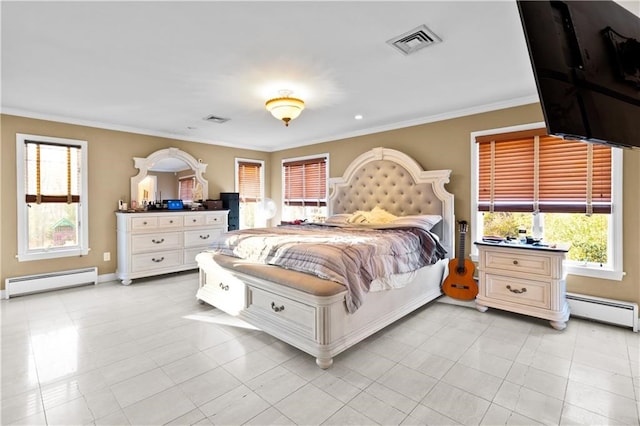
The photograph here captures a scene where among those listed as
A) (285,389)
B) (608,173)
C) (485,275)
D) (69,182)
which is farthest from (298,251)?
(69,182)

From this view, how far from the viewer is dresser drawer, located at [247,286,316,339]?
230 centimetres

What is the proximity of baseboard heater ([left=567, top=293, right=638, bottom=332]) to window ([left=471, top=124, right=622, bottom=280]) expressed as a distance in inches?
9.7

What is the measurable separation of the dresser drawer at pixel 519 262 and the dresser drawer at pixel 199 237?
165 inches

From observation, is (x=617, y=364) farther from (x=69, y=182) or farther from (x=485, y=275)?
(x=69, y=182)

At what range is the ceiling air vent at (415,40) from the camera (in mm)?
2087

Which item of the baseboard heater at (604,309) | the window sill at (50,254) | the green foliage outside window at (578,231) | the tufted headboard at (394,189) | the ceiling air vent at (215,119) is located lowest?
the baseboard heater at (604,309)

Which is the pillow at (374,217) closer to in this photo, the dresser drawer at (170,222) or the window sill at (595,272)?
the window sill at (595,272)

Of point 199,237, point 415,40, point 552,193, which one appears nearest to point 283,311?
point 415,40

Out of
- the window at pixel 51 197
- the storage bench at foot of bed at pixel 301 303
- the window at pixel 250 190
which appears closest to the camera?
the storage bench at foot of bed at pixel 301 303

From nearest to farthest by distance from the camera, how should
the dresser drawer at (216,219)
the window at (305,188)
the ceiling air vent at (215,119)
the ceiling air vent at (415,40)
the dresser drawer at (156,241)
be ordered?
the ceiling air vent at (415,40) < the ceiling air vent at (215,119) < the dresser drawer at (156,241) < the dresser drawer at (216,219) < the window at (305,188)

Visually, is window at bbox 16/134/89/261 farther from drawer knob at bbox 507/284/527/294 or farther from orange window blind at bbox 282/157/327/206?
drawer knob at bbox 507/284/527/294

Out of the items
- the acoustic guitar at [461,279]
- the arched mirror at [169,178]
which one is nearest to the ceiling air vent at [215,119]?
the arched mirror at [169,178]

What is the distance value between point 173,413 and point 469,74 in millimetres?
3435

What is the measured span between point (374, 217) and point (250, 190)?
319cm
